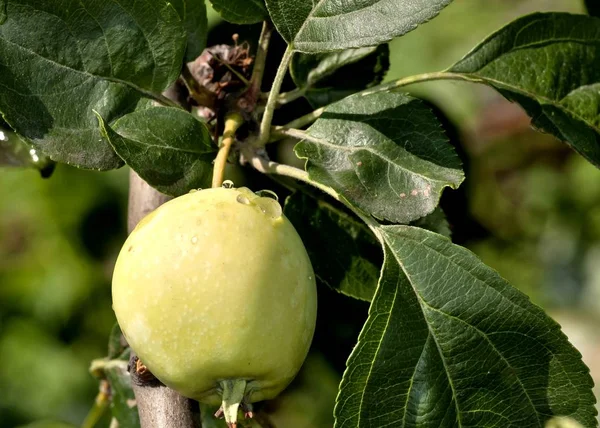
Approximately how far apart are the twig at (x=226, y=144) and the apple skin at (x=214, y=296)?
0.06m

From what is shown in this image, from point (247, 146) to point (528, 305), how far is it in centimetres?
30

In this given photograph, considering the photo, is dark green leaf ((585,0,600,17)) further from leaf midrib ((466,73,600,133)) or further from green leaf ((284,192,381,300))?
green leaf ((284,192,381,300))

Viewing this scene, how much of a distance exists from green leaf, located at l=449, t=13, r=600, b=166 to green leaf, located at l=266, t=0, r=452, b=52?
0.55 feet

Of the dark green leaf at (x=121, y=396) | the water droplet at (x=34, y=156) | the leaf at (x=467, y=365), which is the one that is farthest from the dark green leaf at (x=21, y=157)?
the leaf at (x=467, y=365)

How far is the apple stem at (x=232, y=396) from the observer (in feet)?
2.19

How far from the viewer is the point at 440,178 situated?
756 mm

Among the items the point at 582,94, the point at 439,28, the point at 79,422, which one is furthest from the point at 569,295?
the point at 582,94

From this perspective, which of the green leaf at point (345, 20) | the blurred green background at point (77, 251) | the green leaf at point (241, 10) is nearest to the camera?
the green leaf at point (345, 20)

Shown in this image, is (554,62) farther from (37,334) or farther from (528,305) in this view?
(37,334)

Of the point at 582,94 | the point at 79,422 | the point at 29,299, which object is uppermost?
the point at 582,94

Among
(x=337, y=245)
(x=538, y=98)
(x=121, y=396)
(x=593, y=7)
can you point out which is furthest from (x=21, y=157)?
(x=593, y=7)

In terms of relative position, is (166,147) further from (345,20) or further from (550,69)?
(550,69)

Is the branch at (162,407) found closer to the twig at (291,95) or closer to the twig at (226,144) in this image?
the twig at (226,144)

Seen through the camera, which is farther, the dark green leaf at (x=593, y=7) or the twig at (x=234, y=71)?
the dark green leaf at (x=593, y=7)
